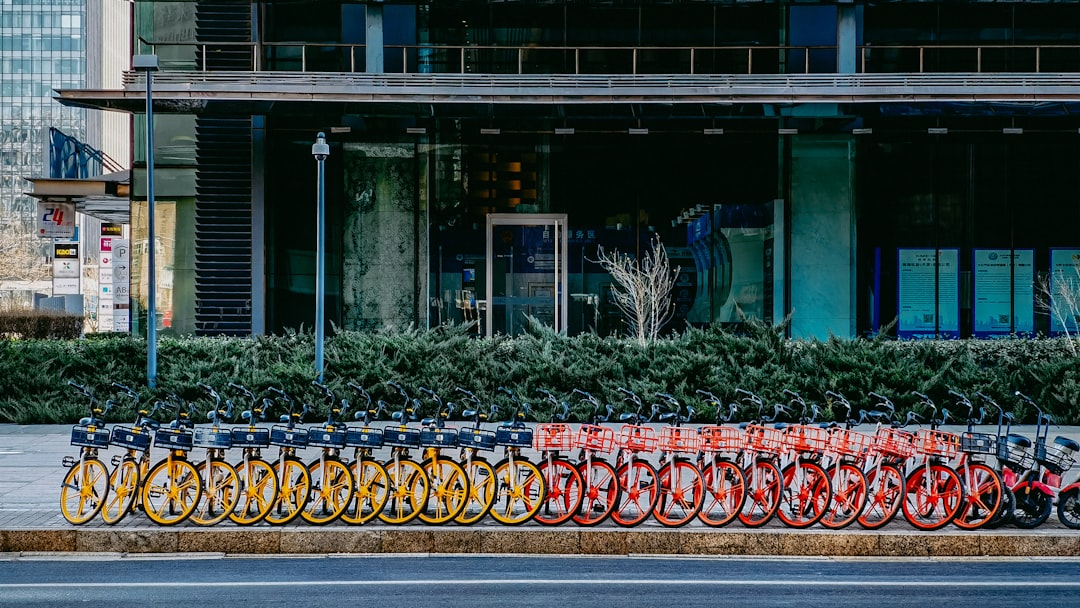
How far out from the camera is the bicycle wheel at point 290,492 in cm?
909

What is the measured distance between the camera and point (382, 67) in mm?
23297

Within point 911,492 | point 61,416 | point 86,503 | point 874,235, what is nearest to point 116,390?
point 61,416

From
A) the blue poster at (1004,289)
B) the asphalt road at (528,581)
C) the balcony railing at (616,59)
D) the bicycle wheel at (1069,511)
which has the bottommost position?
the asphalt road at (528,581)

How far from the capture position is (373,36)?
23.3 m

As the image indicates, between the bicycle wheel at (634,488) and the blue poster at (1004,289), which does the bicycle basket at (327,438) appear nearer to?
the bicycle wheel at (634,488)

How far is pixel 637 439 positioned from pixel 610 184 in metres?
15.3

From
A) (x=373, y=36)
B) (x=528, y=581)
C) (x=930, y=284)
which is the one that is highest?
(x=373, y=36)

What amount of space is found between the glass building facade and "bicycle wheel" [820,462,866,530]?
14.4 m

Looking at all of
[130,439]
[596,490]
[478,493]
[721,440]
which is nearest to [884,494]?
[721,440]

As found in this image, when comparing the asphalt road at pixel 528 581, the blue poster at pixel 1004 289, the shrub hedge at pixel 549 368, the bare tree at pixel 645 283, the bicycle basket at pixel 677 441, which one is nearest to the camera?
the asphalt road at pixel 528 581

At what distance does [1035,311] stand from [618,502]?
18.1 meters

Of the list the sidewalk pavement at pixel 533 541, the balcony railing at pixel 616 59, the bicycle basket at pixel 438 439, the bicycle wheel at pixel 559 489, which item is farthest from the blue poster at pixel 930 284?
the bicycle basket at pixel 438 439

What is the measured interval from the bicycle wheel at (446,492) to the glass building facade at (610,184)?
1449cm

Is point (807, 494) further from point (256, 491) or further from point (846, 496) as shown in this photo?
point (256, 491)
